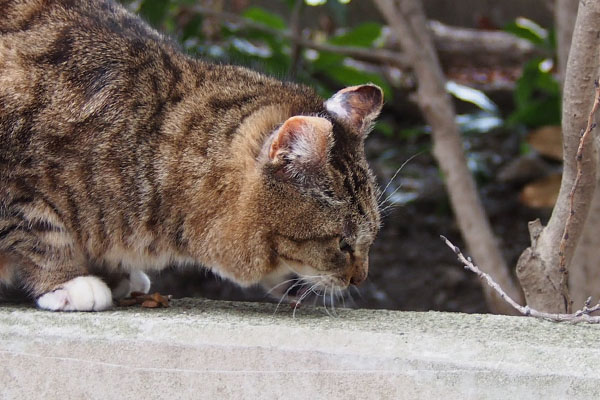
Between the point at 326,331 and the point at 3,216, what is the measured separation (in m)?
0.96

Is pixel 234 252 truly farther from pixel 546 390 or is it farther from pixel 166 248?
pixel 546 390

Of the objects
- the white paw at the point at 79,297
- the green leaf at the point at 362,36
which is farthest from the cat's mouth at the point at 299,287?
the green leaf at the point at 362,36

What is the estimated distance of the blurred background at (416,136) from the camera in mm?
4305

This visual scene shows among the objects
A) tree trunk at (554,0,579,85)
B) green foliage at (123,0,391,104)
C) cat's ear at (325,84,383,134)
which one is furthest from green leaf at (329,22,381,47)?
cat's ear at (325,84,383,134)

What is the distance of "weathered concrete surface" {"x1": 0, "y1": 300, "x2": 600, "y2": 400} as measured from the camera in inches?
65.7

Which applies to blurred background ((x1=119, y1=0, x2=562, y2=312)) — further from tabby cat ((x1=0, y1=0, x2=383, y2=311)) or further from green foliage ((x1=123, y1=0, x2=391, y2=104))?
tabby cat ((x1=0, y1=0, x2=383, y2=311))

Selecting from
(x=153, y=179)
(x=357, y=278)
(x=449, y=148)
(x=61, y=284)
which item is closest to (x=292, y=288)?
(x=357, y=278)

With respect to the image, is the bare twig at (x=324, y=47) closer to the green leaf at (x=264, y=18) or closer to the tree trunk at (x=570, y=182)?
the green leaf at (x=264, y=18)

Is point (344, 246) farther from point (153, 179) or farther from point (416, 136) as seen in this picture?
point (416, 136)

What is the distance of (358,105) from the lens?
236 centimetres

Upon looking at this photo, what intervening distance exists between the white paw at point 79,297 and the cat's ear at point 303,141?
58 centimetres

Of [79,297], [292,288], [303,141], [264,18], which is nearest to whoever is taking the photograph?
[303,141]

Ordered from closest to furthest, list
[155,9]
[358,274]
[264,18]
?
1. [358,274]
2. [155,9]
3. [264,18]

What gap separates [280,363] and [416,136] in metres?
4.34
